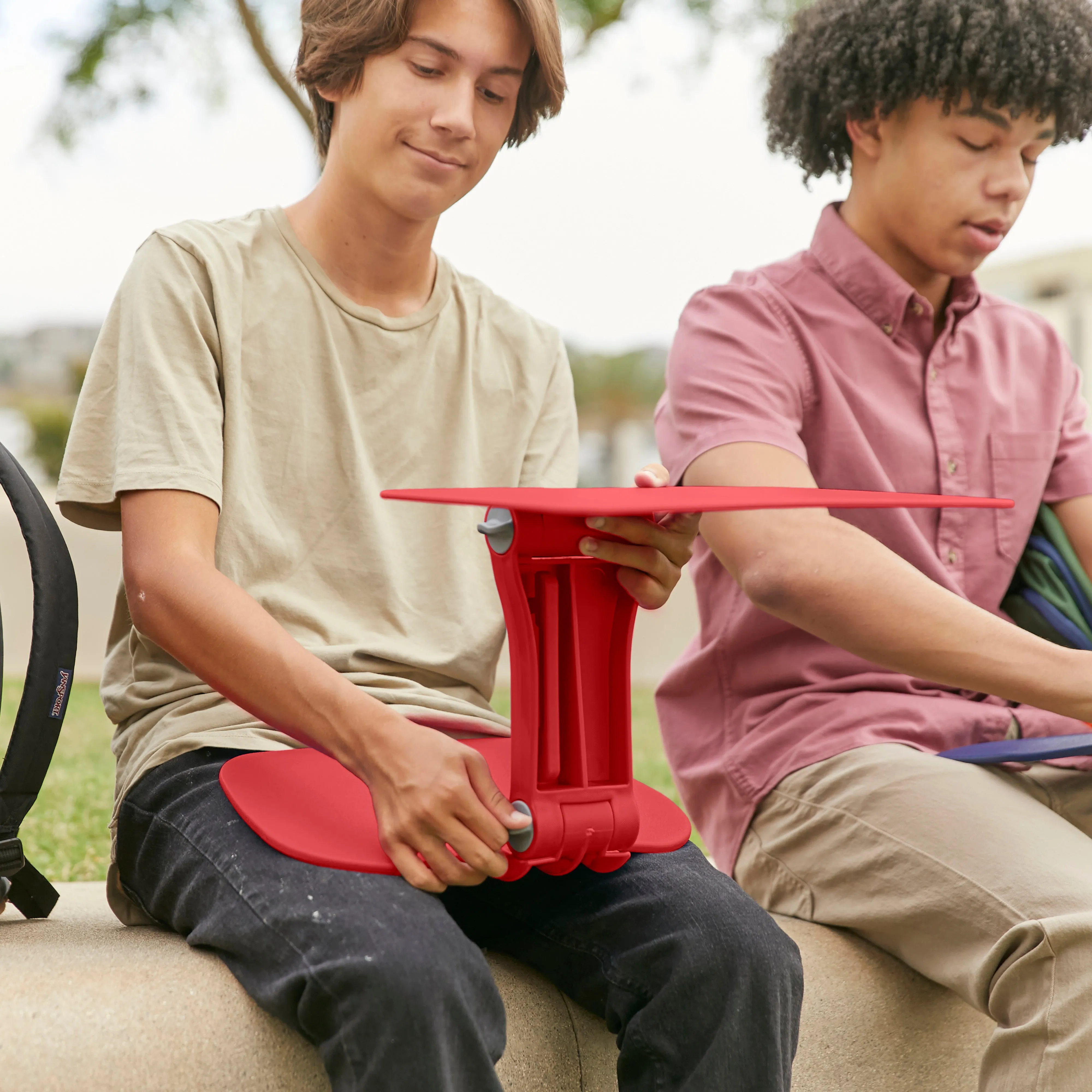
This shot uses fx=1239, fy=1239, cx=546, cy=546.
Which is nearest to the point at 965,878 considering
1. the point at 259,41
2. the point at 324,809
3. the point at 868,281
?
the point at 324,809

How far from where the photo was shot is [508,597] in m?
1.07

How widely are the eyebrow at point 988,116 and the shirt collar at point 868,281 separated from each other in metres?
0.20

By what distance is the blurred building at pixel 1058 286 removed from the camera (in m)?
12.1

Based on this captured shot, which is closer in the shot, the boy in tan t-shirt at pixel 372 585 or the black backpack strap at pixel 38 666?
the boy in tan t-shirt at pixel 372 585

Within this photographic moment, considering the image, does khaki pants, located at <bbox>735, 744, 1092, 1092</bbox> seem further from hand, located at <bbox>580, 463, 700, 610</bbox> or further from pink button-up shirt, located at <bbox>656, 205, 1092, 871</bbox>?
hand, located at <bbox>580, 463, 700, 610</bbox>

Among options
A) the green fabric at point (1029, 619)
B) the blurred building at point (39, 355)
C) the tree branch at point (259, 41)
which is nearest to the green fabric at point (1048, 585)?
the green fabric at point (1029, 619)

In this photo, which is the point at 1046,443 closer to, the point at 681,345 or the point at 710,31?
the point at 681,345

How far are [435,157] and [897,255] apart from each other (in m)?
0.67

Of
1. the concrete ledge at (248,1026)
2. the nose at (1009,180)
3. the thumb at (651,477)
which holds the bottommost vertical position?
the concrete ledge at (248,1026)

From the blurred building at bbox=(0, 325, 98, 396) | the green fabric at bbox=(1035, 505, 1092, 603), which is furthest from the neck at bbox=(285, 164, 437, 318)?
the blurred building at bbox=(0, 325, 98, 396)

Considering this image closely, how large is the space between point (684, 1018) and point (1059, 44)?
4.28 ft

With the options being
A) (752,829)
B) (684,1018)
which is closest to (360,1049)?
(684,1018)

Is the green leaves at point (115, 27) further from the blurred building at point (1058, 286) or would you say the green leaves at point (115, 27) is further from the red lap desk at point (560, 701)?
the blurred building at point (1058, 286)

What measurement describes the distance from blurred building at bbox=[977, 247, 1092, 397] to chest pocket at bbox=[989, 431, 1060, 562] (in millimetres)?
10779
